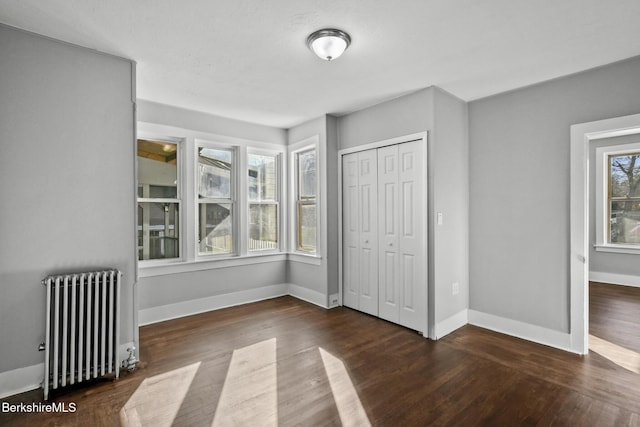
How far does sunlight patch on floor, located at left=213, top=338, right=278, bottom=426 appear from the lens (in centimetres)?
212

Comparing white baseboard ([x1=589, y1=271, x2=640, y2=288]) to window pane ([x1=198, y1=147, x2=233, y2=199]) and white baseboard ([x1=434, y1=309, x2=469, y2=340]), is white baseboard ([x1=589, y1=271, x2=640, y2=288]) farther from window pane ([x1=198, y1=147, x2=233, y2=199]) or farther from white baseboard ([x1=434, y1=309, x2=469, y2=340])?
window pane ([x1=198, y1=147, x2=233, y2=199])

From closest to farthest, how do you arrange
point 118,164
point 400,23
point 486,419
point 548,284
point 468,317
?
point 486,419
point 400,23
point 118,164
point 548,284
point 468,317

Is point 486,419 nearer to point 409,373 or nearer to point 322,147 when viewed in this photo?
point 409,373

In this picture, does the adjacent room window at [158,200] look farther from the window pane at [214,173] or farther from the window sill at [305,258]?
the window sill at [305,258]

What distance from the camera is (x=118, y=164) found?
2.79 metres

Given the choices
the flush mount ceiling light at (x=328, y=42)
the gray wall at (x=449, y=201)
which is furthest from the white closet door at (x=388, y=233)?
the flush mount ceiling light at (x=328, y=42)

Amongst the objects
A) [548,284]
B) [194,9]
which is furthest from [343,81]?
[548,284]

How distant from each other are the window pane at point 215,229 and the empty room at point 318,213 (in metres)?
0.03

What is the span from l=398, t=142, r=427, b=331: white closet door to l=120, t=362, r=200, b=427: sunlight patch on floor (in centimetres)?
226

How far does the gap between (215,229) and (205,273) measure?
620 mm

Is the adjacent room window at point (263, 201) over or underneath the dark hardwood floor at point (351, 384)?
over

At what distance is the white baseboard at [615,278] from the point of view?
18.0 ft

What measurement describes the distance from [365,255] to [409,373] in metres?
1.72

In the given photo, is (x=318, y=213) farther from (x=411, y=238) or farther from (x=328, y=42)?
(x=328, y=42)
